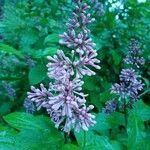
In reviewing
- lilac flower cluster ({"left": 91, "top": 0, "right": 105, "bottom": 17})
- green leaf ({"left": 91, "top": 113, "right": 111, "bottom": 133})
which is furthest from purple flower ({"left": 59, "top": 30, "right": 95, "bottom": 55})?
lilac flower cluster ({"left": 91, "top": 0, "right": 105, "bottom": 17})

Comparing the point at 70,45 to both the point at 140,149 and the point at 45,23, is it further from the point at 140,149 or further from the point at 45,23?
the point at 45,23

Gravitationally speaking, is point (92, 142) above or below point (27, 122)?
below

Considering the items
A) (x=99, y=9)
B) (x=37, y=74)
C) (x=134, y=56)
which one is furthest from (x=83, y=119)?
(x=99, y=9)

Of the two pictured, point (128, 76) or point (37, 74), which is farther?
point (37, 74)

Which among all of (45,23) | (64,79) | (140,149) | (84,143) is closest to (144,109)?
(140,149)

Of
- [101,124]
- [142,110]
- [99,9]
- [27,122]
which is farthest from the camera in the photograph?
[99,9]

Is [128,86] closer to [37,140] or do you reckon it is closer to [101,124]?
[101,124]

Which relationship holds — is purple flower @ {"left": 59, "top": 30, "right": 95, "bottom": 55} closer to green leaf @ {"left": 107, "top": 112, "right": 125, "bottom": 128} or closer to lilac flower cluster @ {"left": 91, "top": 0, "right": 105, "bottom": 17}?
green leaf @ {"left": 107, "top": 112, "right": 125, "bottom": 128}
